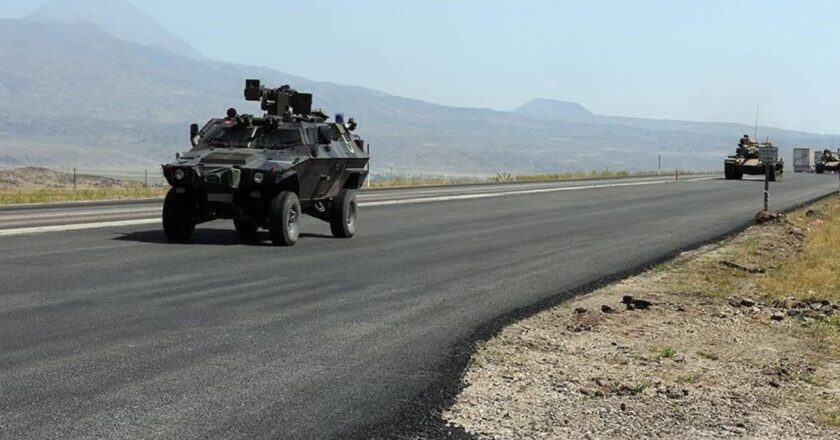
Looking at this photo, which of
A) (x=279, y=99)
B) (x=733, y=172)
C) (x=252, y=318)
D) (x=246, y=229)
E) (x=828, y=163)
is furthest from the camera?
(x=828, y=163)

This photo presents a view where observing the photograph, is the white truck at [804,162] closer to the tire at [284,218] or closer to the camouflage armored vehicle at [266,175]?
the camouflage armored vehicle at [266,175]

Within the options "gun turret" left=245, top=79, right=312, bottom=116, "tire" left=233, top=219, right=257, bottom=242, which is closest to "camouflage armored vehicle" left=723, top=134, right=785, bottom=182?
"gun turret" left=245, top=79, right=312, bottom=116

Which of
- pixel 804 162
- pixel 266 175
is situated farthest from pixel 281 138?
pixel 804 162

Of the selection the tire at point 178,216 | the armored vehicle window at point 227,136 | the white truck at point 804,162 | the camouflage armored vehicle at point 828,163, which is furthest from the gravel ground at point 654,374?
the white truck at point 804,162

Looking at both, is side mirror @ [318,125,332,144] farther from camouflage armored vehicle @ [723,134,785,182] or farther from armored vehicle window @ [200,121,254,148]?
camouflage armored vehicle @ [723,134,785,182]

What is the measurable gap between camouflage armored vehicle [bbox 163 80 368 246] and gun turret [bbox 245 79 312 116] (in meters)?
0.02

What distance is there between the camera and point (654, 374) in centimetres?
781

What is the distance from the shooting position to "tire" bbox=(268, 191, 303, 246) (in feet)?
Answer: 51.9

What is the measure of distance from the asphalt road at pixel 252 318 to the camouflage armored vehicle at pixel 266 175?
0.48m

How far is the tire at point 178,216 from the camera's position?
16.2 meters

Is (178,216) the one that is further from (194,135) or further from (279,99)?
(279,99)

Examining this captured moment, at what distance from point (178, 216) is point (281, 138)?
2115 mm

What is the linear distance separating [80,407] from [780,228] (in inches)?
785

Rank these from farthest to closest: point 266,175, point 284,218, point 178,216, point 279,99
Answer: point 279,99, point 178,216, point 284,218, point 266,175
